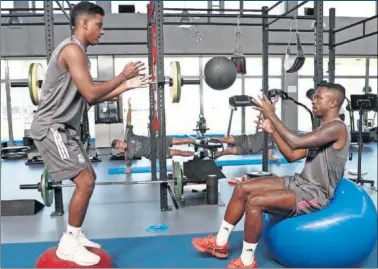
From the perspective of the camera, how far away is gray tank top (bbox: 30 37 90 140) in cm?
178

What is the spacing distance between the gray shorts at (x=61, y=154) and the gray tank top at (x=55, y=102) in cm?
3

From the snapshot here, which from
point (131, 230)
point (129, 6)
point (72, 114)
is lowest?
point (131, 230)

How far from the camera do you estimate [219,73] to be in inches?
121

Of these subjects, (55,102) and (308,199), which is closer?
(55,102)

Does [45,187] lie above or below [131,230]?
above

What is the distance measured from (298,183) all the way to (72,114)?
49.7 inches

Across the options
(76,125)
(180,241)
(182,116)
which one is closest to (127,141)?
(180,241)

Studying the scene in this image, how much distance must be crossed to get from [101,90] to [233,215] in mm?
1003

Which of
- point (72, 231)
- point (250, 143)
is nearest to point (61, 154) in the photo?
point (72, 231)

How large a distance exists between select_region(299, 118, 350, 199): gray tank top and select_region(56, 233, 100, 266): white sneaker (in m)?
1.21

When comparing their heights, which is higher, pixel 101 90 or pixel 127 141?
pixel 101 90

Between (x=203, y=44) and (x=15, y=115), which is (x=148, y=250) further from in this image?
(x=15, y=115)

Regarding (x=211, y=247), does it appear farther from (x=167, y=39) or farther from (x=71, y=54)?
(x=167, y=39)

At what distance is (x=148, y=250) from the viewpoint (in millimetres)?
2262
